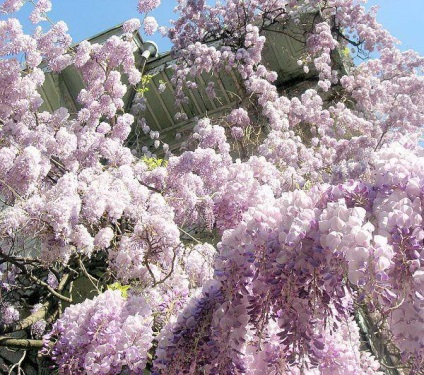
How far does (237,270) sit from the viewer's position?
260cm

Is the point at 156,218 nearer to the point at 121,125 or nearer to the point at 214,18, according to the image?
the point at 121,125

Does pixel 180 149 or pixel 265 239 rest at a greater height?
pixel 265 239

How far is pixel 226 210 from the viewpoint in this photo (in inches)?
178

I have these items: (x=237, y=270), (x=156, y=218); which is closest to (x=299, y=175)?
(x=156, y=218)

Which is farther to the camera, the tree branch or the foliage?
the tree branch

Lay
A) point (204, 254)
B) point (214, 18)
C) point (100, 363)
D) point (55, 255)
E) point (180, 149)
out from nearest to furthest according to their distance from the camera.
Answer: point (100, 363) → point (55, 255) → point (204, 254) → point (180, 149) → point (214, 18)

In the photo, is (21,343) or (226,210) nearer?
(21,343)

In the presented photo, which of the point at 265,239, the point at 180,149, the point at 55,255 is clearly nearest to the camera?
the point at 265,239

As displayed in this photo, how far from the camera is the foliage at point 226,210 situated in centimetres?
238

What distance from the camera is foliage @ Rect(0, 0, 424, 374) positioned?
2381 mm

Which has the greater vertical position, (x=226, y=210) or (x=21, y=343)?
(x=226, y=210)

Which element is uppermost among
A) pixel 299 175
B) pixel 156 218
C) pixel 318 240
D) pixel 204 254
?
pixel 318 240

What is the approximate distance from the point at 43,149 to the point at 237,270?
3.46m

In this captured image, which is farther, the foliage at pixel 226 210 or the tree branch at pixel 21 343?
the tree branch at pixel 21 343
